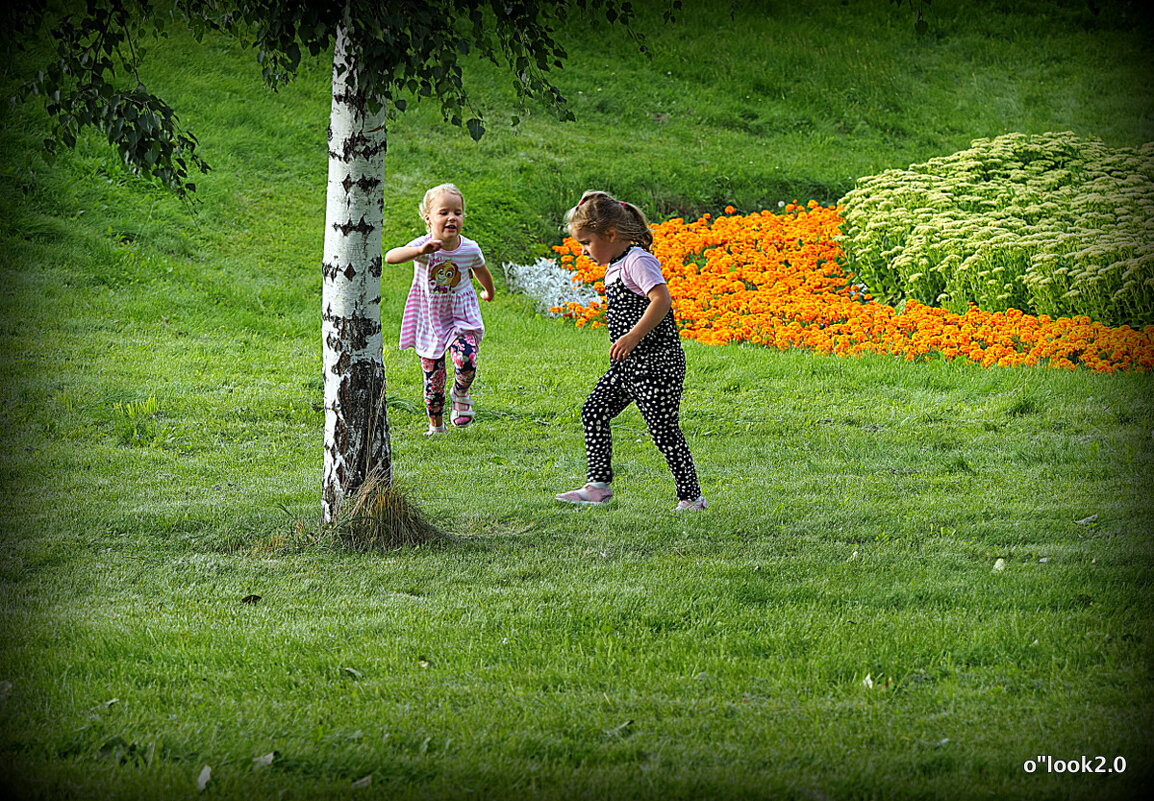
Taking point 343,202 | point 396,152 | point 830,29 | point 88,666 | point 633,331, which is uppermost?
point 830,29

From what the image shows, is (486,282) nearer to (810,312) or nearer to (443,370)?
(443,370)

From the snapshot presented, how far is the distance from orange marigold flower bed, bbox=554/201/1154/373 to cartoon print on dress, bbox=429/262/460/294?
3.05m

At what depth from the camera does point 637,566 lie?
4527 millimetres

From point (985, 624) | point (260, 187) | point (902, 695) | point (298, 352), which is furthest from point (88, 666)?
point (260, 187)

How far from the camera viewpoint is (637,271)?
203 inches

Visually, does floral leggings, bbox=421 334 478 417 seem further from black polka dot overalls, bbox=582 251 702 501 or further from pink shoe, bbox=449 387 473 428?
black polka dot overalls, bbox=582 251 702 501

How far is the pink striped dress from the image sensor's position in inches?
268

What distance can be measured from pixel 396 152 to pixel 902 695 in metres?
11.5

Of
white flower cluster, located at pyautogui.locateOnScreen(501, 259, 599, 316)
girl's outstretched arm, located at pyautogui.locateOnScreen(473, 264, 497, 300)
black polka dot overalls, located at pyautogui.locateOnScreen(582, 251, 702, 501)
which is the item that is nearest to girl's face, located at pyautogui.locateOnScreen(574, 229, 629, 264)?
black polka dot overalls, located at pyautogui.locateOnScreen(582, 251, 702, 501)

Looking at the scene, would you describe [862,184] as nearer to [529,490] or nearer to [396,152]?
[396,152]

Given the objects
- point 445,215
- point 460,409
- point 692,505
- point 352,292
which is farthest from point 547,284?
point 352,292

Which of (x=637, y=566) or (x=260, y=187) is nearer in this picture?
(x=637, y=566)

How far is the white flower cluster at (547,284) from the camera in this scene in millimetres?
10734

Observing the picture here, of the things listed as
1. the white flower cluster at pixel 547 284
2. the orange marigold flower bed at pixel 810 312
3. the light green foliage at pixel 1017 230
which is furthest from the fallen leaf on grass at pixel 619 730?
the white flower cluster at pixel 547 284
